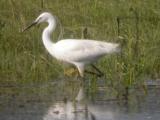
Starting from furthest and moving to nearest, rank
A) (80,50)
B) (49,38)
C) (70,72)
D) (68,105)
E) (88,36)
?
(88,36) < (49,38) < (70,72) < (80,50) < (68,105)

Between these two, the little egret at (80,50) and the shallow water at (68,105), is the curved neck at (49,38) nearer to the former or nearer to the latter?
the little egret at (80,50)

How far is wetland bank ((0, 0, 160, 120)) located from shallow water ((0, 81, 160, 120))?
12 millimetres

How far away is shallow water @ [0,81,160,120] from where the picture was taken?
9953 millimetres

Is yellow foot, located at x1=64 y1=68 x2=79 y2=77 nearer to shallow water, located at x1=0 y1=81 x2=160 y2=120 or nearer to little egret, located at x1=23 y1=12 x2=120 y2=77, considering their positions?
little egret, located at x1=23 y1=12 x2=120 y2=77

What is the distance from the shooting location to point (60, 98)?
36.2ft

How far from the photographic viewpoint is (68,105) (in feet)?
34.7

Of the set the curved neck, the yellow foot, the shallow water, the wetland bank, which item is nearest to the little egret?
the curved neck

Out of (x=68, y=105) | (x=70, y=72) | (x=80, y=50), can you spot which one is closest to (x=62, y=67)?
(x=70, y=72)

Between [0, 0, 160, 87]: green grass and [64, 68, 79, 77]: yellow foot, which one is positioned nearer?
[0, 0, 160, 87]: green grass

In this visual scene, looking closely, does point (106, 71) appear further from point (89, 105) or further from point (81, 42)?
point (89, 105)

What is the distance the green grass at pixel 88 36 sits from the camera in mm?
12289

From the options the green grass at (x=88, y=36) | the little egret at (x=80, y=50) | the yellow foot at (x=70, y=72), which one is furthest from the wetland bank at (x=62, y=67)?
the little egret at (x=80, y=50)

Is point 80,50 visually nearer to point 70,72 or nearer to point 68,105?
point 70,72

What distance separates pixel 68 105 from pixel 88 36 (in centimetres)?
348
